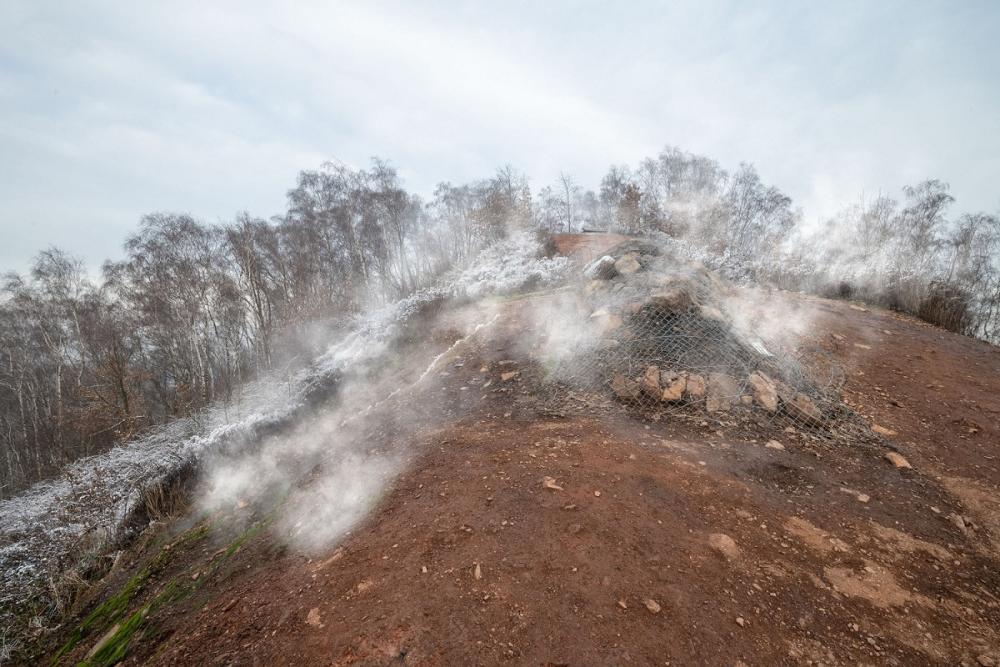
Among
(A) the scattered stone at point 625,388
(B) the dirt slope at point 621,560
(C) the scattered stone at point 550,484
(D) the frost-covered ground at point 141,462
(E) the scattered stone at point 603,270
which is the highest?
(E) the scattered stone at point 603,270

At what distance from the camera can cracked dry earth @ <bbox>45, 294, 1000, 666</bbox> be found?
244cm

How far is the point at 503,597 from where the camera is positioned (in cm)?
272

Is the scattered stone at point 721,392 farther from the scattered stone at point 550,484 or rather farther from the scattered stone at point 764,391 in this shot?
the scattered stone at point 550,484

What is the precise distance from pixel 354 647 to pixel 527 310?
7564 mm

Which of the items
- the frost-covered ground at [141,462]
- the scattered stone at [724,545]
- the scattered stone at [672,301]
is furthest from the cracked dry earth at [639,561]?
the frost-covered ground at [141,462]

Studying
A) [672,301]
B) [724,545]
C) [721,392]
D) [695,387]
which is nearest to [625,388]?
[695,387]

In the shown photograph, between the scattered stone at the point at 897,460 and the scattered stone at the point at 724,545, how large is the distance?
2.55 meters

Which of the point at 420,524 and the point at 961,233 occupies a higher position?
the point at 961,233

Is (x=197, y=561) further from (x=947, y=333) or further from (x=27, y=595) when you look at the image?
(x=947, y=333)

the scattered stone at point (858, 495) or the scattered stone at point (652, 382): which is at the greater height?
the scattered stone at point (652, 382)

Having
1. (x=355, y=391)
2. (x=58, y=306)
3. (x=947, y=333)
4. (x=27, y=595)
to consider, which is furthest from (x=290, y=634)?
(x=58, y=306)

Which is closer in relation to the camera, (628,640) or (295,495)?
(628,640)

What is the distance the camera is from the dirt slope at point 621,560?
245 centimetres

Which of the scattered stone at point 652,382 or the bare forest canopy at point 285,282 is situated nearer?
the scattered stone at point 652,382
